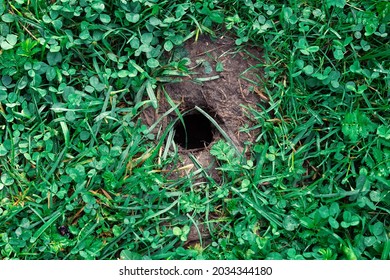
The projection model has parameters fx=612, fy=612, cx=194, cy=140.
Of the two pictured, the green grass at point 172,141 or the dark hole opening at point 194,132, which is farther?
the dark hole opening at point 194,132

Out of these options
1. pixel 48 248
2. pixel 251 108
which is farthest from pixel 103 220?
pixel 251 108

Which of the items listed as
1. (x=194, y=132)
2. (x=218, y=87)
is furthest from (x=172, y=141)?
(x=218, y=87)

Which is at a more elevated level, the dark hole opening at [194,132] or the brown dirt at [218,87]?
the brown dirt at [218,87]

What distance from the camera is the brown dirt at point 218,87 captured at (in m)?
2.96

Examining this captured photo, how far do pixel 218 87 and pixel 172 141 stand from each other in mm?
345

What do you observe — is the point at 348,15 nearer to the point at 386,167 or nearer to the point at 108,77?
the point at 386,167

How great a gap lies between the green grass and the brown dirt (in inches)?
2.2

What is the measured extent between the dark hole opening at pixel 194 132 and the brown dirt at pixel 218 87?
11cm

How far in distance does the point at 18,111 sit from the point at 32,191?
1.27 feet

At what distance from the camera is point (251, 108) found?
2947 millimetres

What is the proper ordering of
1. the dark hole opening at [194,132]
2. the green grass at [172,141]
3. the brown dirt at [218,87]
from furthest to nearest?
1. the dark hole opening at [194,132]
2. the brown dirt at [218,87]
3. the green grass at [172,141]
